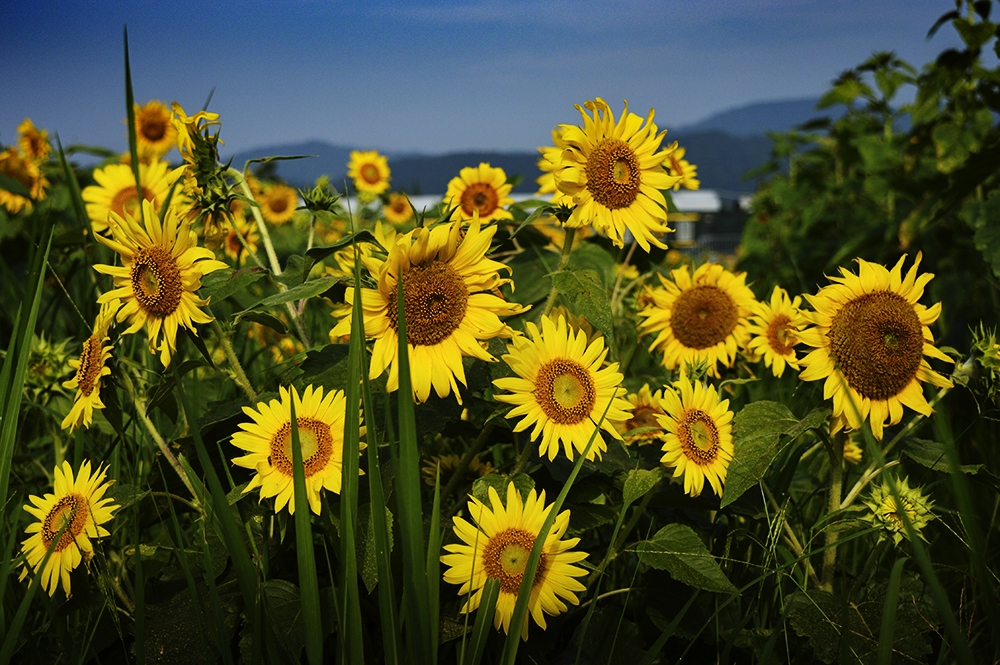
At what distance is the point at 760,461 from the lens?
115 centimetres

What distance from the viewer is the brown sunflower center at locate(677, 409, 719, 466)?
1215 mm

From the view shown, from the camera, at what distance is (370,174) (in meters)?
4.43

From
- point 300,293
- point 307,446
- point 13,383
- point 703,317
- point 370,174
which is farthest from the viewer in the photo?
point 370,174

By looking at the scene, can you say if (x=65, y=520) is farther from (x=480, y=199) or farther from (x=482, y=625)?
(x=480, y=199)

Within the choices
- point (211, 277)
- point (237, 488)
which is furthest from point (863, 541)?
point (211, 277)

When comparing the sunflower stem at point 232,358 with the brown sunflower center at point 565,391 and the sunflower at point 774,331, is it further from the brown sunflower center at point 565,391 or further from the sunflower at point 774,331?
the sunflower at point 774,331

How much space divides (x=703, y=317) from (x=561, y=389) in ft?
2.24

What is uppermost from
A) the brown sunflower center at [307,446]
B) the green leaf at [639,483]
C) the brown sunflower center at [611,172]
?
the brown sunflower center at [611,172]

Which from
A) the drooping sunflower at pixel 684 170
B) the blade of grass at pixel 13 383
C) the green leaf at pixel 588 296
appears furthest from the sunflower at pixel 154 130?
the green leaf at pixel 588 296

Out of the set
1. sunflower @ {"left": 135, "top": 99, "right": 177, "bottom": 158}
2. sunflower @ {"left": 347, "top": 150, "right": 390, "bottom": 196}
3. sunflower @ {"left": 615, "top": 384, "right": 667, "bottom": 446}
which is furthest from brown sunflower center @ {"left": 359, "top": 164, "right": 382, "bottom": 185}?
sunflower @ {"left": 615, "top": 384, "right": 667, "bottom": 446}

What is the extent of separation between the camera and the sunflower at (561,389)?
1.13 m

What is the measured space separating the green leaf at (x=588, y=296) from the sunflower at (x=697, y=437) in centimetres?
20

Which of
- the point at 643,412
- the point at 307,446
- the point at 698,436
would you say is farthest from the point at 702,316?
the point at 307,446

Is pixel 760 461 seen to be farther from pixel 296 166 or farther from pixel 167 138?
pixel 296 166
